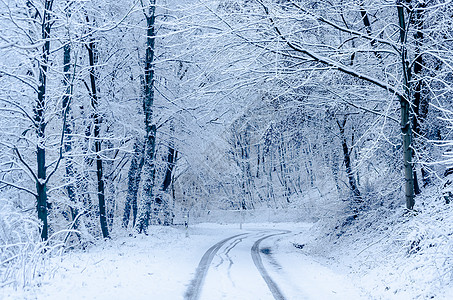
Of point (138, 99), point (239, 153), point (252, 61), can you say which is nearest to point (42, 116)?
point (252, 61)

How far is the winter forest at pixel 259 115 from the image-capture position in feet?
23.6

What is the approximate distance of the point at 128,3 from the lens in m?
15.9

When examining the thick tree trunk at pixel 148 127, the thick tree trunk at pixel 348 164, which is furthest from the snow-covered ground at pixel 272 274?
the thick tree trunk at pixel 148 127

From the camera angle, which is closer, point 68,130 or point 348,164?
point 68,130

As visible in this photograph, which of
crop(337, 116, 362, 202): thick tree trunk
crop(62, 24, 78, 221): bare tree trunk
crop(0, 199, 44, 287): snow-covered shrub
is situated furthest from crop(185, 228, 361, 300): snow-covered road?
crop(62, 24, 78, 221): bare tree trunk

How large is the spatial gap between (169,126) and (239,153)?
26.8 meters

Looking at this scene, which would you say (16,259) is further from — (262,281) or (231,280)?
(262,281)

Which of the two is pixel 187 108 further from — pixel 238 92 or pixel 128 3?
pixel 238 92

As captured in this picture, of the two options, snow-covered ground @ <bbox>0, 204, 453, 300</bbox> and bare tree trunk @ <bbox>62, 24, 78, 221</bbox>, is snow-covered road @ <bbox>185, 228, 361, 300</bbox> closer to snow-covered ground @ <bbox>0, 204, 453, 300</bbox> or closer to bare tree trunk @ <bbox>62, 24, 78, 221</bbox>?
snow-covered ground @ <bbox>0, 204, 453, 300</bbox>

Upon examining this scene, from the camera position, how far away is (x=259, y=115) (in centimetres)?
1491

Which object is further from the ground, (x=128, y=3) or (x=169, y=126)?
(x=128, y=3)

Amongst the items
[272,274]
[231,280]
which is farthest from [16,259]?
[272,274]

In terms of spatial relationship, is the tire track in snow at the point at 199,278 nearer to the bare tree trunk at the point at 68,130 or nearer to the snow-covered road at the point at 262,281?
the snow-covered road at the point at 262,281

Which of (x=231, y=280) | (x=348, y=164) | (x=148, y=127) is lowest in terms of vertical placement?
(x=231, y=280)
